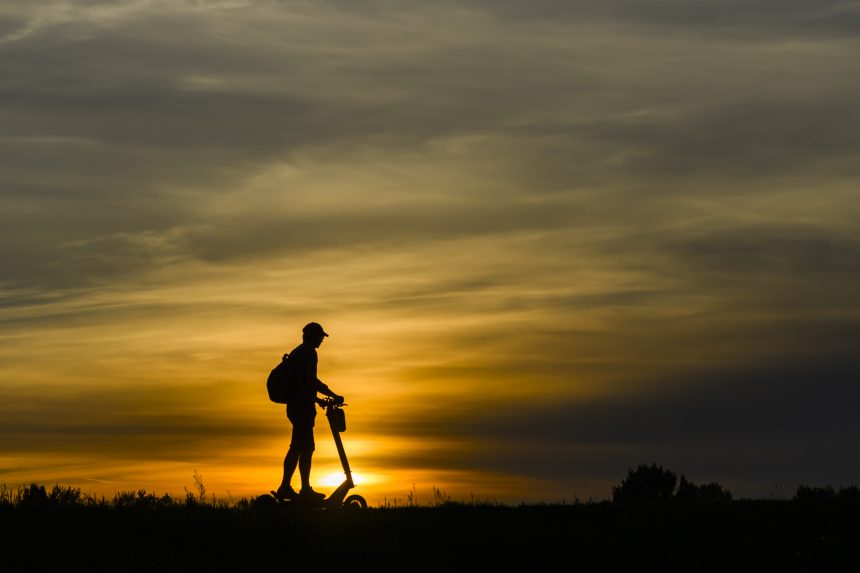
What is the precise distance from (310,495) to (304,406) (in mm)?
1528

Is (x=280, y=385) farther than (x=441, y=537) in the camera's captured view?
Yes

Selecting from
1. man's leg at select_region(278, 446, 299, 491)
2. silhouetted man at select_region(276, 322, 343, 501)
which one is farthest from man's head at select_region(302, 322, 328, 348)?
man's leg at select_region(278, 446, 299, 491)

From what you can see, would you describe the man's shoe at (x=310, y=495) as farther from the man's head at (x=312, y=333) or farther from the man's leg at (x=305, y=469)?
the man's head at (x=312, y=333)

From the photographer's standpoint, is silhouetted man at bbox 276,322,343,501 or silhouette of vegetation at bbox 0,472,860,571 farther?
silhouetted man at bbox 276,322,343,501

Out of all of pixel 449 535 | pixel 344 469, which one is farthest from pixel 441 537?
pixel 344 469

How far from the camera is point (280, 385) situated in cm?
2134

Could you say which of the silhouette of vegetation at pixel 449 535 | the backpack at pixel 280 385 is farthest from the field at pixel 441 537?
the backpack at pixel 280 385

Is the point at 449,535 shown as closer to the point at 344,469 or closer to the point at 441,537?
the point at 441,537

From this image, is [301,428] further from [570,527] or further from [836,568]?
[836,568]

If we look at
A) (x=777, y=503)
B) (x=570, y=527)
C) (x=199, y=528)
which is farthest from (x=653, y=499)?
(x=199, y=528)

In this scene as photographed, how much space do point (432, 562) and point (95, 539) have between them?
16.6ft

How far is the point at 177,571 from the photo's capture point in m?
16.9

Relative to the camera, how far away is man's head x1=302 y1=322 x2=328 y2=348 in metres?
21.3

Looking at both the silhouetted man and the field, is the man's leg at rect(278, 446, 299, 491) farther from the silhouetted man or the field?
the field
